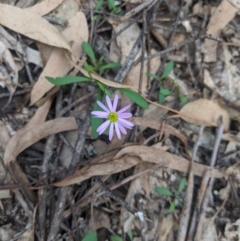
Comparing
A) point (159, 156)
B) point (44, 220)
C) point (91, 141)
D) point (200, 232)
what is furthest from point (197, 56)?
point (44, 220)

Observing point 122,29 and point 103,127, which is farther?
point 122,29

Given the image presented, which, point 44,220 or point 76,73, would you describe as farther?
point 76,73

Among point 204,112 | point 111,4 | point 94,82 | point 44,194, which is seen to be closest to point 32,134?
point 44,194

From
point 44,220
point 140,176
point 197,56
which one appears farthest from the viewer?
point 197,56

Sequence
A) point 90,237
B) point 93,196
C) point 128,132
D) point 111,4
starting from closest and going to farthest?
point 90,237 < point 93,196 < point 128,132 < point 111,4

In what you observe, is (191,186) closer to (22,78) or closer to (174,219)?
(174,219)

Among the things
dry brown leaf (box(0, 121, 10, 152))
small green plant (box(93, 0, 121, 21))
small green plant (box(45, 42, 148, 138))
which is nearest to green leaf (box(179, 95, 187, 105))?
small green plant (box(45, 42, 148, 138))

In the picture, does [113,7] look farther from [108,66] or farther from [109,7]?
[108,66]
